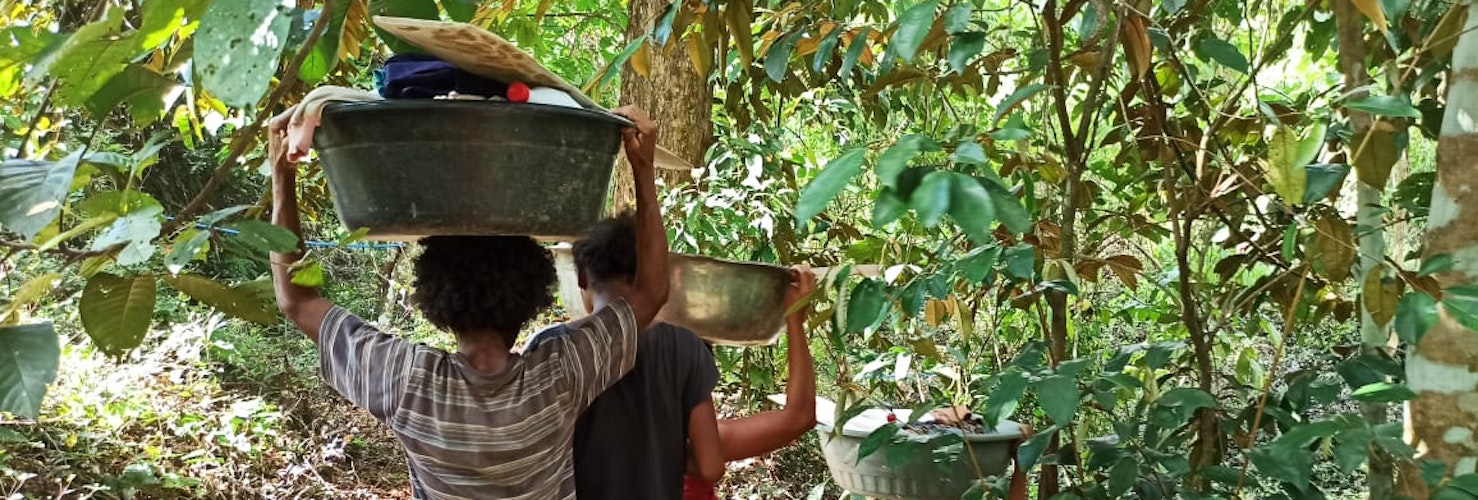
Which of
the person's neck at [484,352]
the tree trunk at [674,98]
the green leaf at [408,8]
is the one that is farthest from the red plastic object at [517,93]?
the tree trunk at [674,98]

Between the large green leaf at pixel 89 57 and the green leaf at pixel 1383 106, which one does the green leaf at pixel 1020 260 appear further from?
the large green leaf at pixel 89 57

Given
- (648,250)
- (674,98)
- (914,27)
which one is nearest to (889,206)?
(914,27)

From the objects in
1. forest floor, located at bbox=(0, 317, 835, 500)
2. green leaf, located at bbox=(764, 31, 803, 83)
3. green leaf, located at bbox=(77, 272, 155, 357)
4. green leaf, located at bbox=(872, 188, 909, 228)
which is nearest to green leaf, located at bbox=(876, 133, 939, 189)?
green leaf, located at bbox=(872, 188, 909, 228)

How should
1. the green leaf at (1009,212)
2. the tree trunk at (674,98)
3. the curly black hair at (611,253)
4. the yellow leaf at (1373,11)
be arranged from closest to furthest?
1. the green leaf at (1009,212)
2. the yellow leaf at (1373,11)
3. the curly black hair at (611,253)
4. the tree trunk at (674,98)

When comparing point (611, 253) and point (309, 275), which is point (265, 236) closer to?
point (309, 275)

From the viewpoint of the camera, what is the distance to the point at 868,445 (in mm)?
1646

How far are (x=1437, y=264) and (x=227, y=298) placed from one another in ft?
4.12

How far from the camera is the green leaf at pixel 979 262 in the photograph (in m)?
1.42

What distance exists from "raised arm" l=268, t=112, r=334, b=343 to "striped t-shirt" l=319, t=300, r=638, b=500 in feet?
0.09

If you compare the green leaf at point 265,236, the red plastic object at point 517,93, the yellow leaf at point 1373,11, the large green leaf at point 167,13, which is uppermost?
the yellow leaf at point 1373,11

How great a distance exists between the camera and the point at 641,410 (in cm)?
168

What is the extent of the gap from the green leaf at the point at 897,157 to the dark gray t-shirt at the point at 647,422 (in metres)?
0.77

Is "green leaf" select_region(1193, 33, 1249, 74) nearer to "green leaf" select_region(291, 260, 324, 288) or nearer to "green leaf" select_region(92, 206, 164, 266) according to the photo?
"green leaf" select_region(291, 260, 324, 288)

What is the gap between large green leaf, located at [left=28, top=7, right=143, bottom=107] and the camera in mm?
737
